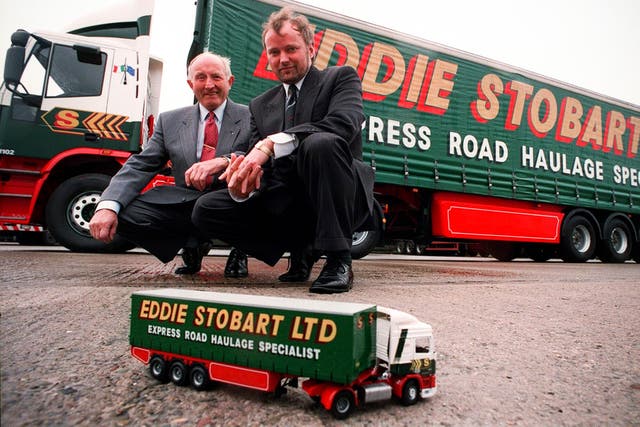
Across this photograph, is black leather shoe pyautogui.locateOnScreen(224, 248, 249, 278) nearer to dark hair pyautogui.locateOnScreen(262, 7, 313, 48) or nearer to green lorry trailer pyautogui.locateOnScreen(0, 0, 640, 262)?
green lorry trailer pyautogui.locateOnScreen(0, 0, 640, 262)

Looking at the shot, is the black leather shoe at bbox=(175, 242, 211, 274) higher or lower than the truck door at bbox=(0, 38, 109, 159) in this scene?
lower

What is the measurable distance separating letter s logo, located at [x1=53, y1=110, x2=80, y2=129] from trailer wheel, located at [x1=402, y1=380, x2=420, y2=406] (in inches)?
190

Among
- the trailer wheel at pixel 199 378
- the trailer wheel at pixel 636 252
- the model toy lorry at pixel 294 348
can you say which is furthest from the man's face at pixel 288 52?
the trailer wheel at pixel 636 252

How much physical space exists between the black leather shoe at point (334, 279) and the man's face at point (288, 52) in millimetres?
932

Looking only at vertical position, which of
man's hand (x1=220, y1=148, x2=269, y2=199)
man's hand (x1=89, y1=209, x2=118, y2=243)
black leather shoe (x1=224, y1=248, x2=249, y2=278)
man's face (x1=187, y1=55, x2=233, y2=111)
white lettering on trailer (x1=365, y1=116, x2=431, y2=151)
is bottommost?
black leather shoe (x1=224, y1=248, x2=249, y2=278)

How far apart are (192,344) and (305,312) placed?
0.71ft

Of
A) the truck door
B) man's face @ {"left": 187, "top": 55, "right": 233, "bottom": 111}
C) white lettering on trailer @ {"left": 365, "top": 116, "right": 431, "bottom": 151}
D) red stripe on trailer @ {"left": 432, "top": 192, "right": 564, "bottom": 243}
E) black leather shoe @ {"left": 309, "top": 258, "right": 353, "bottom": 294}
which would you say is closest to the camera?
black leather shoe @ {"left": 309, "top": 258, "right": 353, "bottom": 294}

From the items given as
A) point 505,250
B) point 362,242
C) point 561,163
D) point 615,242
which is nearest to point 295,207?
point 362,242

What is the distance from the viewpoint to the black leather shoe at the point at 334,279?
168 centimetres

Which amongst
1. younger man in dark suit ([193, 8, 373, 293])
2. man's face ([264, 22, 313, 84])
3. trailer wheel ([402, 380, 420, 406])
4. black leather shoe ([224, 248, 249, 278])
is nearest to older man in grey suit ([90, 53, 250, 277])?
black leather shoe ([224, 248, 249, 278])

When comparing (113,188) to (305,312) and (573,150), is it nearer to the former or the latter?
(305,312)

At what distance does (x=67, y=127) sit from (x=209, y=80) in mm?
3001

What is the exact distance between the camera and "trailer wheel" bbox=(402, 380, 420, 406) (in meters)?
0.60

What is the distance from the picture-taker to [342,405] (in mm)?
555
